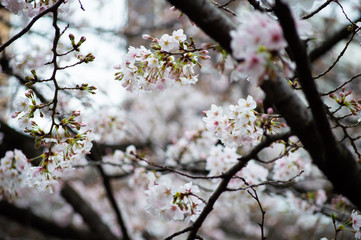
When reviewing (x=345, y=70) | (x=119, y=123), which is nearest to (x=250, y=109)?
(x=119, y=123)

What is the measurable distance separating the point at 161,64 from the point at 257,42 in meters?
0.70

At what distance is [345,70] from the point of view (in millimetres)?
6457

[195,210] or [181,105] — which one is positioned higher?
[181,105]

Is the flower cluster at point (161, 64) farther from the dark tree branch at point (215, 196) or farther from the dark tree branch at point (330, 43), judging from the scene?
the dark tree branch at point (330, 43)

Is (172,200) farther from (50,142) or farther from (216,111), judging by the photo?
Result: (50,142)

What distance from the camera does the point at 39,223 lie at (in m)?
4.39

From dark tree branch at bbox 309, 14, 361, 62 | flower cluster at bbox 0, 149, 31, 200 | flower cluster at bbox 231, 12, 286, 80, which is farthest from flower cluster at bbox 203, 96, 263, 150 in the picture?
dark tree branch at bbox 309, 14, 361, 62

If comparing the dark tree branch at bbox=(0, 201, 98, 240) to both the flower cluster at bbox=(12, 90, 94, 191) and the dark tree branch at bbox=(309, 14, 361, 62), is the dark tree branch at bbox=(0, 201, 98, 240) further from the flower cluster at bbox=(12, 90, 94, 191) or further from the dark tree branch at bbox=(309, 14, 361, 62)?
the dark tree branch at bbox=(309, 14, 361, 62)

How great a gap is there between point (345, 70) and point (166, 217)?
6.52 metres

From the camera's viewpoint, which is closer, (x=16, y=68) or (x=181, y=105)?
(x=16, y=68)

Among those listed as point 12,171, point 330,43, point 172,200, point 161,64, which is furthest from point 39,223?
point 330,43

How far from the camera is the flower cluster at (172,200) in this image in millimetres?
1443

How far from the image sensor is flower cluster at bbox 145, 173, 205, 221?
1.44 meters

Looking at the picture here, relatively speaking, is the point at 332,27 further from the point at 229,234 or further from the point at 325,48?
the point at 229,234
